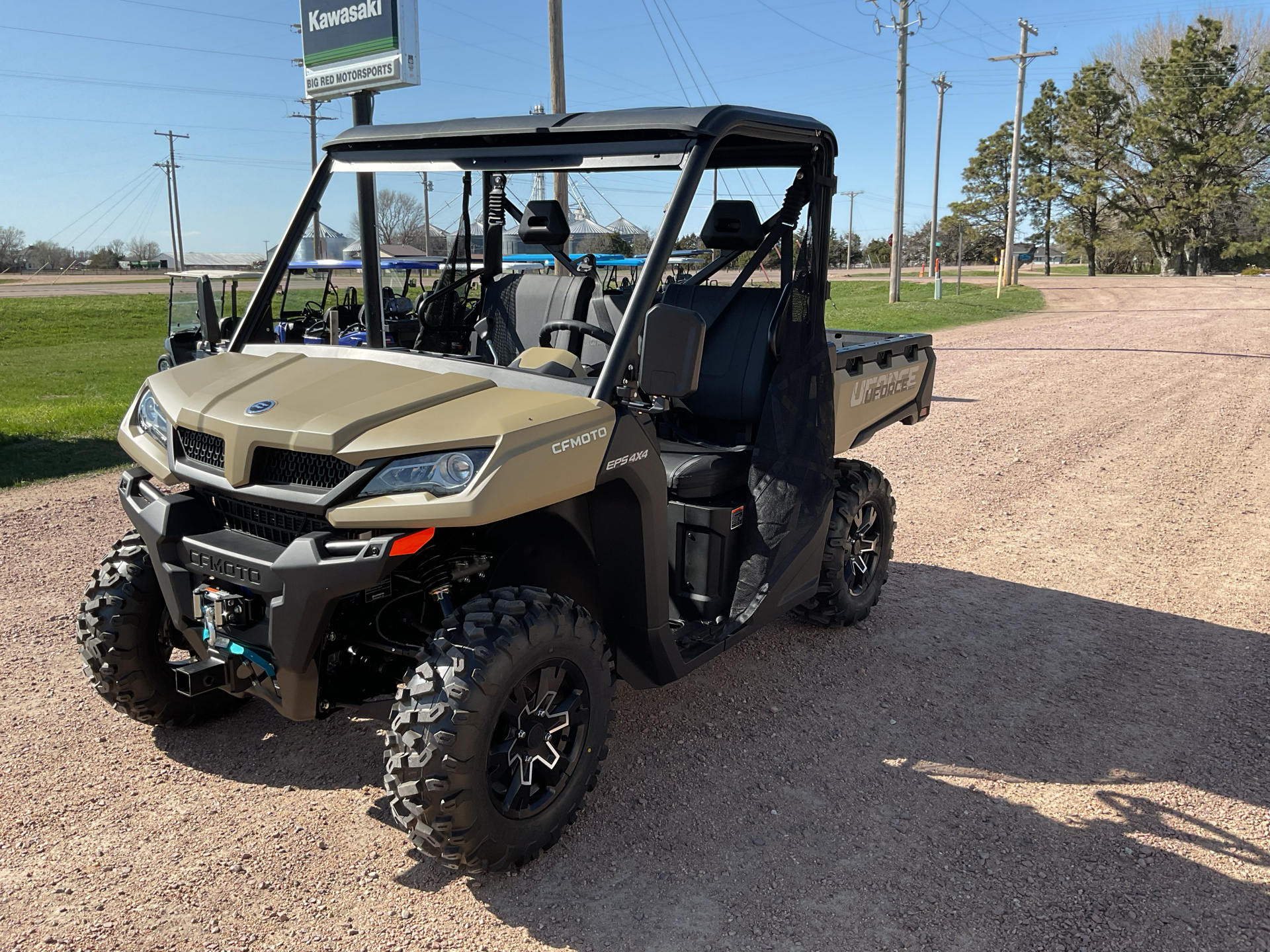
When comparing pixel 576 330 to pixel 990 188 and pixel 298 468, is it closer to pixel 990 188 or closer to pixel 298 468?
pixel 298 468

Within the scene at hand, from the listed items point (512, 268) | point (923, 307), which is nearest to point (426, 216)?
point (512, 268)

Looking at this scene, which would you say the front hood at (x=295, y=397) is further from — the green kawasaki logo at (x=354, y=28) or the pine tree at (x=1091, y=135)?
the pine tree at (x=1091, y=135)

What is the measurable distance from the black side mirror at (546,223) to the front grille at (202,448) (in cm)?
173

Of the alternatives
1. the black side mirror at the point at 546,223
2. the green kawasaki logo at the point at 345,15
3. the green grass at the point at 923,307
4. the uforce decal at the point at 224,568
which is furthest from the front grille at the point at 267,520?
the green grass at the point at 923,307

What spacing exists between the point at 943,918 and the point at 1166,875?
0.77 m

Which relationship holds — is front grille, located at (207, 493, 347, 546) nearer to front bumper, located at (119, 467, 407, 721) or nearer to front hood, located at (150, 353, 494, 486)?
front bumper, located at (119, 467, 407, 721)

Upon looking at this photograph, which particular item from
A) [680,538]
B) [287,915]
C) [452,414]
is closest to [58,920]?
[287,915]

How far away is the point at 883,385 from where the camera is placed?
5137mm

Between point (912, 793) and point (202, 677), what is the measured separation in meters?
2.39

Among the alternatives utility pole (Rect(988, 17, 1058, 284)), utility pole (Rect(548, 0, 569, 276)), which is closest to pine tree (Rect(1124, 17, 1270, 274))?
utility pole (Rect(988, 17, 1058, 284))

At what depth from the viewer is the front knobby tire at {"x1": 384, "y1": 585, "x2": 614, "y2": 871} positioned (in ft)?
9.18

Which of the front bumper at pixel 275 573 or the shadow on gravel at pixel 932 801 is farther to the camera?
the shadow on gravel at pixel 932 801

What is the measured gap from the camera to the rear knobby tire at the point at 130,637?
353cm

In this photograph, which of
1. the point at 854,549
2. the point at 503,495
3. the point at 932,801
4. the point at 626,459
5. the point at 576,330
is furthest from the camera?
the point at 854,549
